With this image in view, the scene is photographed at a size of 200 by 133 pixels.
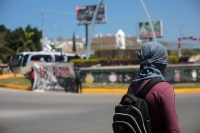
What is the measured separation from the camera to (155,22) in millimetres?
69250

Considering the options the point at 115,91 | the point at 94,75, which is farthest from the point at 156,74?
the point at 94,75

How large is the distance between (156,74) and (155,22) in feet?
224

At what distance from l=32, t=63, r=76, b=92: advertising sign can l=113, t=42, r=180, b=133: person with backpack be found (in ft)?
49.7

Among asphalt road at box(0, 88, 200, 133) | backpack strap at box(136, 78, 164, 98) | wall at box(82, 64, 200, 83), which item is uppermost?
backpack strap at box(136, 78, 164, 98)

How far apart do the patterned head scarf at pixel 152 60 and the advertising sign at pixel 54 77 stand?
15.1m

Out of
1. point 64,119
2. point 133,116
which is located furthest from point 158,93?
point 64,119

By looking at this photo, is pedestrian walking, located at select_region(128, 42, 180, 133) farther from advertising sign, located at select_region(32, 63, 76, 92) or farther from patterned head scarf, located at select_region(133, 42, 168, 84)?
advertising sign, located at select_region(32, 63, 76, 92)

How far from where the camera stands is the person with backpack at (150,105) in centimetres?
238

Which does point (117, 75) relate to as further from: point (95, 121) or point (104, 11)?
point (104, 11)

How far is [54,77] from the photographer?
18.3 metres

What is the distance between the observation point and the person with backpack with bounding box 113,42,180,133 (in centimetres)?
238

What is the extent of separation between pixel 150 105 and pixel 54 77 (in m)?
16.1

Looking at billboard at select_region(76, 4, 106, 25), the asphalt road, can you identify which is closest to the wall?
the asphalt road

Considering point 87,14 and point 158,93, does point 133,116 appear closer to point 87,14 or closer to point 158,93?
point 158,93
